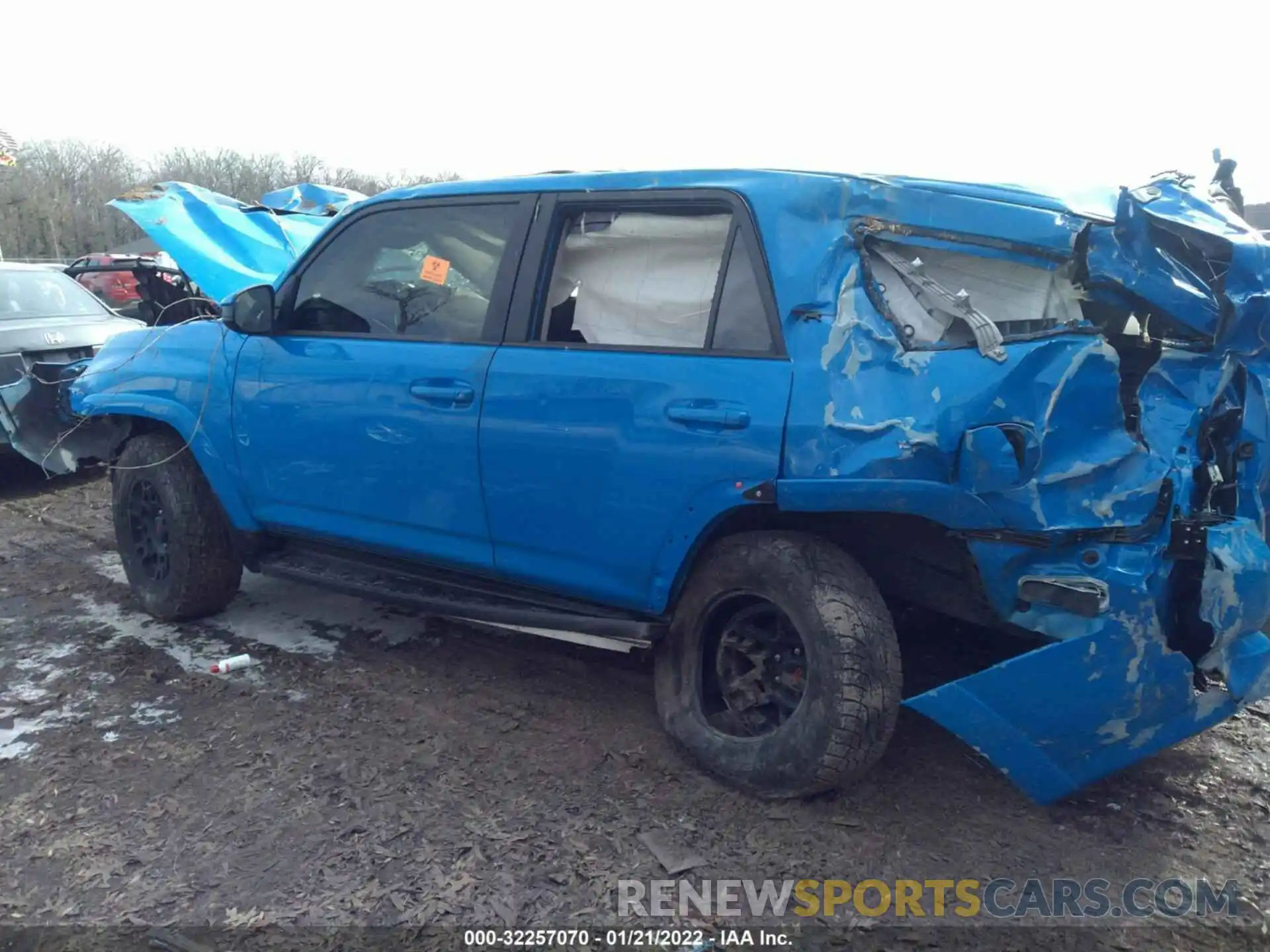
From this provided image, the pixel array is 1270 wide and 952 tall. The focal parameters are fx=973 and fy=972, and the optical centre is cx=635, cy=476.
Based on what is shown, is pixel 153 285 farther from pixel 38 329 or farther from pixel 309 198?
pixel 38 329

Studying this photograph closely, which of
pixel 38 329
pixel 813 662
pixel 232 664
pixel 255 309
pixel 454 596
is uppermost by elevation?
pixel 255 309

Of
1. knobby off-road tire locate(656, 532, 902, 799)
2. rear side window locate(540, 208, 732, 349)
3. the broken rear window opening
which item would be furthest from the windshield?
the broken rear window opening

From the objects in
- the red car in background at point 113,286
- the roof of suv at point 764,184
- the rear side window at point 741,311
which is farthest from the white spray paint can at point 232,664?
the red car in background at point 113,286

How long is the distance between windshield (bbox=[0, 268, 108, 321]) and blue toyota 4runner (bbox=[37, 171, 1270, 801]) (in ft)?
16.1

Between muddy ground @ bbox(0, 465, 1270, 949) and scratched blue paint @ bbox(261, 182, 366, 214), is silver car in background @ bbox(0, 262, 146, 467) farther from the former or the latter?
muddy ground @ bbox(0, 465, 1270, 949)

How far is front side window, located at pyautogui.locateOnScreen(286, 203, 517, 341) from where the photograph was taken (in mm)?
3514

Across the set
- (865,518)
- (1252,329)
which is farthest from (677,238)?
(1252,329)

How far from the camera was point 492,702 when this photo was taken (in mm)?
3664

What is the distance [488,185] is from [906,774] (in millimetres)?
2492

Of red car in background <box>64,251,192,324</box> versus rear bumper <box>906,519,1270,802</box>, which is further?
red car in background <box>64,251,192,324</box>

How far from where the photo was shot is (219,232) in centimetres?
681

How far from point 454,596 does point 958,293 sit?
2.03 m

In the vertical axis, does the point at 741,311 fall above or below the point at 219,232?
below

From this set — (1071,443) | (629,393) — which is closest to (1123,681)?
(1071,443)
